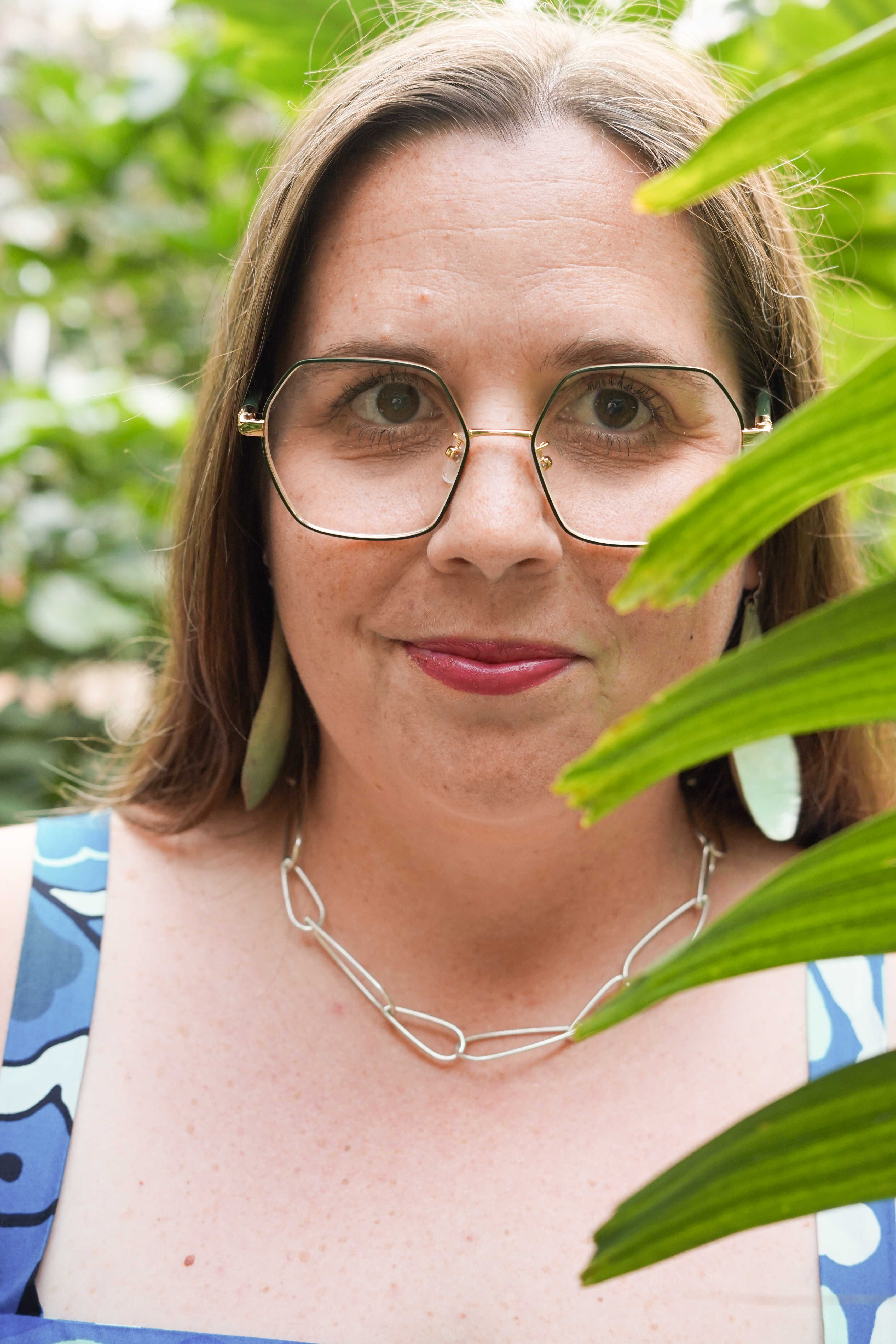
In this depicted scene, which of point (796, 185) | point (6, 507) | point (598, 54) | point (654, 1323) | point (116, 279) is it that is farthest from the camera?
point (116, 279)

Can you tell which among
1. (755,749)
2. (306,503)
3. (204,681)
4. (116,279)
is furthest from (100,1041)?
(116,279)

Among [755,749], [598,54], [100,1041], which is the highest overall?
[598,54]

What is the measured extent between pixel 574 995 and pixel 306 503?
1.98ft

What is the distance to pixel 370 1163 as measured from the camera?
112 cm

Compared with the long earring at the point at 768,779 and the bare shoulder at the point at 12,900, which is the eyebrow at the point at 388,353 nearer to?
the long earring at the point at 768,779

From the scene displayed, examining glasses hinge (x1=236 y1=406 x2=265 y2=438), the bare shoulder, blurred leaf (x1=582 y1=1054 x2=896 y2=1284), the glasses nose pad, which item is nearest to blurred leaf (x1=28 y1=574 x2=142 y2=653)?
the bare shoulder

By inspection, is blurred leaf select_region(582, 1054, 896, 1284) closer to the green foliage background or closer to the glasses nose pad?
the glasses nose pad

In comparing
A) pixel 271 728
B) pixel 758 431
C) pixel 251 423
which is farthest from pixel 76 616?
pixel 758 431

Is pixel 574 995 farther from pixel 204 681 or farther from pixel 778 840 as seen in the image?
pixel 204 681

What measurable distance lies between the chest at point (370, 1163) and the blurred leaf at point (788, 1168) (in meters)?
0.81

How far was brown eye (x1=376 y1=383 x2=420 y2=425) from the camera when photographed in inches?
40.8

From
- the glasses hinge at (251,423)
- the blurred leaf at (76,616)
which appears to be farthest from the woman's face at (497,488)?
the blurred leaf at (76,616)

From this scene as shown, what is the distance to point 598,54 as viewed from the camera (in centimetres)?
119

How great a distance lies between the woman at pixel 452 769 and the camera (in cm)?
100
